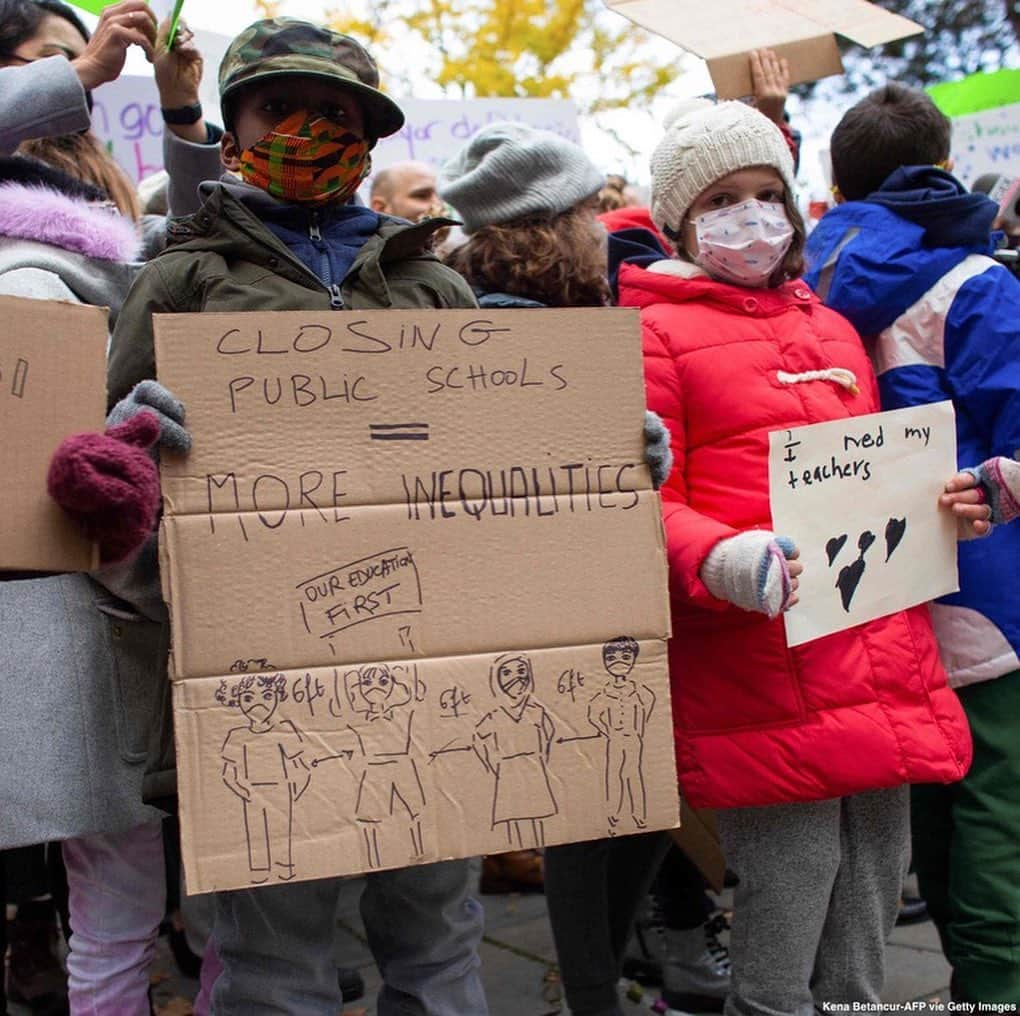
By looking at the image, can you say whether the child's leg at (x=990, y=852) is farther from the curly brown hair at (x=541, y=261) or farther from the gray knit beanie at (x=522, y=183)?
the gray knit beanie at (x=522, y=183)

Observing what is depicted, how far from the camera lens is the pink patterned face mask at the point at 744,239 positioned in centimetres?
240

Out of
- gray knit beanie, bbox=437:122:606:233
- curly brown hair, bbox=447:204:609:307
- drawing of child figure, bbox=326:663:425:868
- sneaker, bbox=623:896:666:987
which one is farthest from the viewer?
sneaker, bbox=623:896:666:987

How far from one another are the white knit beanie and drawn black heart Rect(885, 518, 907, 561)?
66 cm

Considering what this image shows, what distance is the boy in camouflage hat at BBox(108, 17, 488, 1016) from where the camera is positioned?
2045 millimetres

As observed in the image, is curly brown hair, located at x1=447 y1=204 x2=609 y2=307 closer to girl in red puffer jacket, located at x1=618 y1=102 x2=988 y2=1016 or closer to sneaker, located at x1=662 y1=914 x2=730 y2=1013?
girl in red puffer jacket, located at x1=618 y1=102 x2=988 y2=1016

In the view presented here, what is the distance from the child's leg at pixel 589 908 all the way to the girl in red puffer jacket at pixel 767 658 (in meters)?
0.37

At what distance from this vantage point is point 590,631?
6.28 ft

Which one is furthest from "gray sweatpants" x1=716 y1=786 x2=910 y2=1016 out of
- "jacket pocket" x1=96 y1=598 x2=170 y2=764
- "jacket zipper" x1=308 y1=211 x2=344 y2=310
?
"jacket zipper" x1=308 y1=211 x2=344 y2=310

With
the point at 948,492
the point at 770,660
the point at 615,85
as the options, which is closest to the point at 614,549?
the point at 770,660

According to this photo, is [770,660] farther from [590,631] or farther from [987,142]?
[987,142]

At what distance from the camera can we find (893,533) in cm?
234

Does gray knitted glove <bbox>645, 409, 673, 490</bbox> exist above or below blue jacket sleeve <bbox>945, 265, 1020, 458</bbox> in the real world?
below

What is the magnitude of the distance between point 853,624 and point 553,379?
0.74 metres

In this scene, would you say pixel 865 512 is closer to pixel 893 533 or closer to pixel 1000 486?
pixel 893 533
